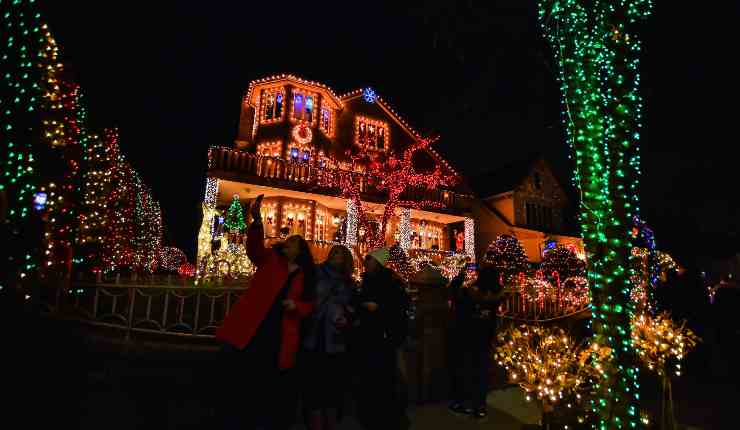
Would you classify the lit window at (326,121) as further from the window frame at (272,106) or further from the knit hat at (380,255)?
the knit hat at (380,255)

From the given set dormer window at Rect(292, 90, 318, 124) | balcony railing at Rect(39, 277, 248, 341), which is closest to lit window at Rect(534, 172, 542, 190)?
dormer window at Rect(292, 90, 318, 124)

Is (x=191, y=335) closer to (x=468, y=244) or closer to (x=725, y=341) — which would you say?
(x=725, y=341)

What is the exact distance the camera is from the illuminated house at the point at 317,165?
14.2 m

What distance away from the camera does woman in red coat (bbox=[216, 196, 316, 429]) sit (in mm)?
3029

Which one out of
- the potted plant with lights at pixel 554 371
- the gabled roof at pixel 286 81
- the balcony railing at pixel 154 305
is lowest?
the potted plant with lights at pixel 554 371

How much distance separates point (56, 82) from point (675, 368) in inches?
556

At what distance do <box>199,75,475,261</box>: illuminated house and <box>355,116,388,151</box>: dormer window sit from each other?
0.19 ft

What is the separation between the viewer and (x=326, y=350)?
11.3 feet

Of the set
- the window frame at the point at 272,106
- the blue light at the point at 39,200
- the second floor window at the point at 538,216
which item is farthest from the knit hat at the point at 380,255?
the second floor window at the point at 538,216

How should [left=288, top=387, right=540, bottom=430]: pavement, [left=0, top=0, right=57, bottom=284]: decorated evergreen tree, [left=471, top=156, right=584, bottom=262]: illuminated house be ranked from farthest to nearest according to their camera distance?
[left=471, top=156, right=584, bottom=262]: illuminated house → [left=0, top=0, right=57, bottom=284]: decorated evergreen tree → [left=288, top=387, right=540, bottom=430]: pavement

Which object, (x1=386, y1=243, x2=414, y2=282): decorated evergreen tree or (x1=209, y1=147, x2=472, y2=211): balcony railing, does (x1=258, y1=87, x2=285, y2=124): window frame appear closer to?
(x1=209, y1=147, x2=472, y2=211): balcony railing

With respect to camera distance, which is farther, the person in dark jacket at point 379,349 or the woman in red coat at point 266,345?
the person in dark jacket at point 379,349

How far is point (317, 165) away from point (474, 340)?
13.1 m

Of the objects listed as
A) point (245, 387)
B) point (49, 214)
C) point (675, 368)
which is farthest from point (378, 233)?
point (245, 387)
